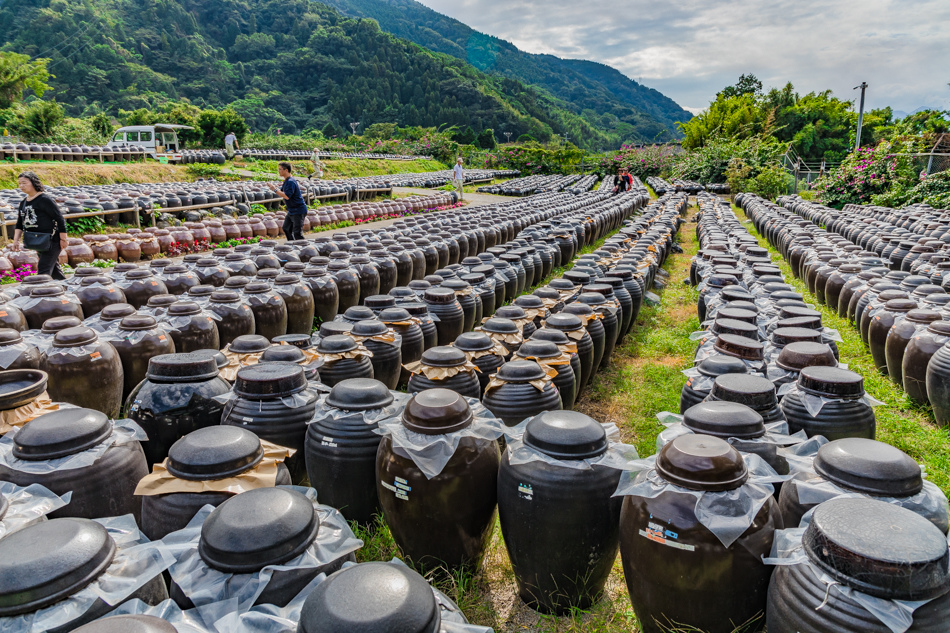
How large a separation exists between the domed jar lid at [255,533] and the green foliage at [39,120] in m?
39.1

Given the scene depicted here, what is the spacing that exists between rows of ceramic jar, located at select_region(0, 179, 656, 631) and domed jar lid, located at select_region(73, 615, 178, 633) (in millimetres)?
281

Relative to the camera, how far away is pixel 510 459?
8.79 feet

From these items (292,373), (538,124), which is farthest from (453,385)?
(538,124)

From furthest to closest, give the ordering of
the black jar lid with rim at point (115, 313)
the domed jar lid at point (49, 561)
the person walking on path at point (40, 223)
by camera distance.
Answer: the person walking on path at point (40, 223) → the black jar lid with rim at point (115, 313) → the domed jar lid at point (49, 561)

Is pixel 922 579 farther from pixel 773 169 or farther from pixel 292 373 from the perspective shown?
pixel 773 169

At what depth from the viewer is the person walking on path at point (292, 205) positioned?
31.1 feet

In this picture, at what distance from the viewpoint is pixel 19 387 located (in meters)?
3.15

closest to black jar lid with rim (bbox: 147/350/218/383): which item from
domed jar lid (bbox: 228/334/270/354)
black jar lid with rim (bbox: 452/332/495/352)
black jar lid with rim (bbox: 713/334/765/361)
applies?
domed jar lid (bbox: 228/334/270/354)

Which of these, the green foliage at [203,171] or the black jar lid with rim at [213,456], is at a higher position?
the green foliage at [203,171]

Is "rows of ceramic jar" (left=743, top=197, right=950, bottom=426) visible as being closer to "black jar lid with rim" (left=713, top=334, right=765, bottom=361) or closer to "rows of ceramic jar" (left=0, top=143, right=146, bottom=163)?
"black jar lid with rim" (left=713, top=334, right=765, bottom=361)

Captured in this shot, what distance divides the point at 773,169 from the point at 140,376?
90.9 ft

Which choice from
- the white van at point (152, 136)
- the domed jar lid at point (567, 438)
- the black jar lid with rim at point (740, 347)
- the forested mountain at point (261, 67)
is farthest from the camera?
the forested mountain at point (261, 67)

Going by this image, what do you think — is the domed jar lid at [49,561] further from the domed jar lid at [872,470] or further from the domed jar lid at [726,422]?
Result: the domed jar lid at [872,470]

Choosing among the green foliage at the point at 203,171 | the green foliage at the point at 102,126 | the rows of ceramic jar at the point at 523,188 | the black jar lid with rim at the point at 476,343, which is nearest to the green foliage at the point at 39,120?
the green foliage at the point at 102,126
